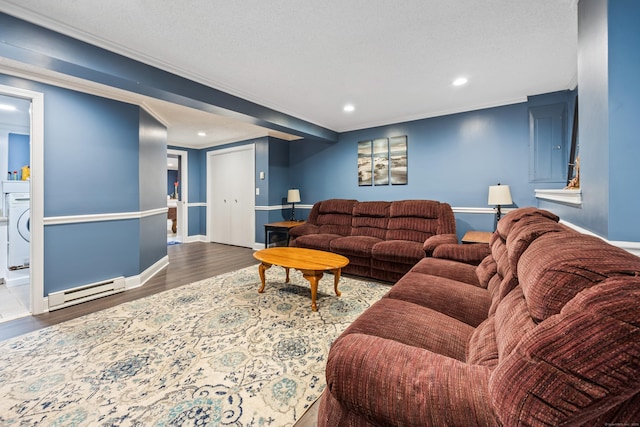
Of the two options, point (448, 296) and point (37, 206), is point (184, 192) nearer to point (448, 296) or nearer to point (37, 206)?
point (37, 206)

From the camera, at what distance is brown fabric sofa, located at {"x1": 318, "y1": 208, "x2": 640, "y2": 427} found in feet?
1.59

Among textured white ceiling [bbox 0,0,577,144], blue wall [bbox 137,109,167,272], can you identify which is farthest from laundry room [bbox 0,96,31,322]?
textured white ceiling [bbox 0,0,577,144]

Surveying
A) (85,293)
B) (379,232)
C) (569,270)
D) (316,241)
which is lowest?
(85,293)

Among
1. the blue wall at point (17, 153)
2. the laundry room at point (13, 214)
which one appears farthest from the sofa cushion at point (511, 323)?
the blue wall at point (17, 153)

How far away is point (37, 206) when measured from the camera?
7.88ft

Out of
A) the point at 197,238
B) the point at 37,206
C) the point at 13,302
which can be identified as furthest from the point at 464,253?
the point at 197,238

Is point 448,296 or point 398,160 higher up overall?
point 398,160

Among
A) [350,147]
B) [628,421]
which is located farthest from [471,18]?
[350,147]

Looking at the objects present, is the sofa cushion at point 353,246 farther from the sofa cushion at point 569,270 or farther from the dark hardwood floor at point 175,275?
the sofa cushion at point 569,270

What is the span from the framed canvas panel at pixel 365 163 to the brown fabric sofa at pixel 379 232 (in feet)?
1.51

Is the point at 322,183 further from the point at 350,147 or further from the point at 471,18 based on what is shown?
the point at 471,18

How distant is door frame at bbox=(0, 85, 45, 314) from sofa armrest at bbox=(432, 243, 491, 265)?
3857mm

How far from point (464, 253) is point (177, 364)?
8.25 ft

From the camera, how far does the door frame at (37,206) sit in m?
2.37
